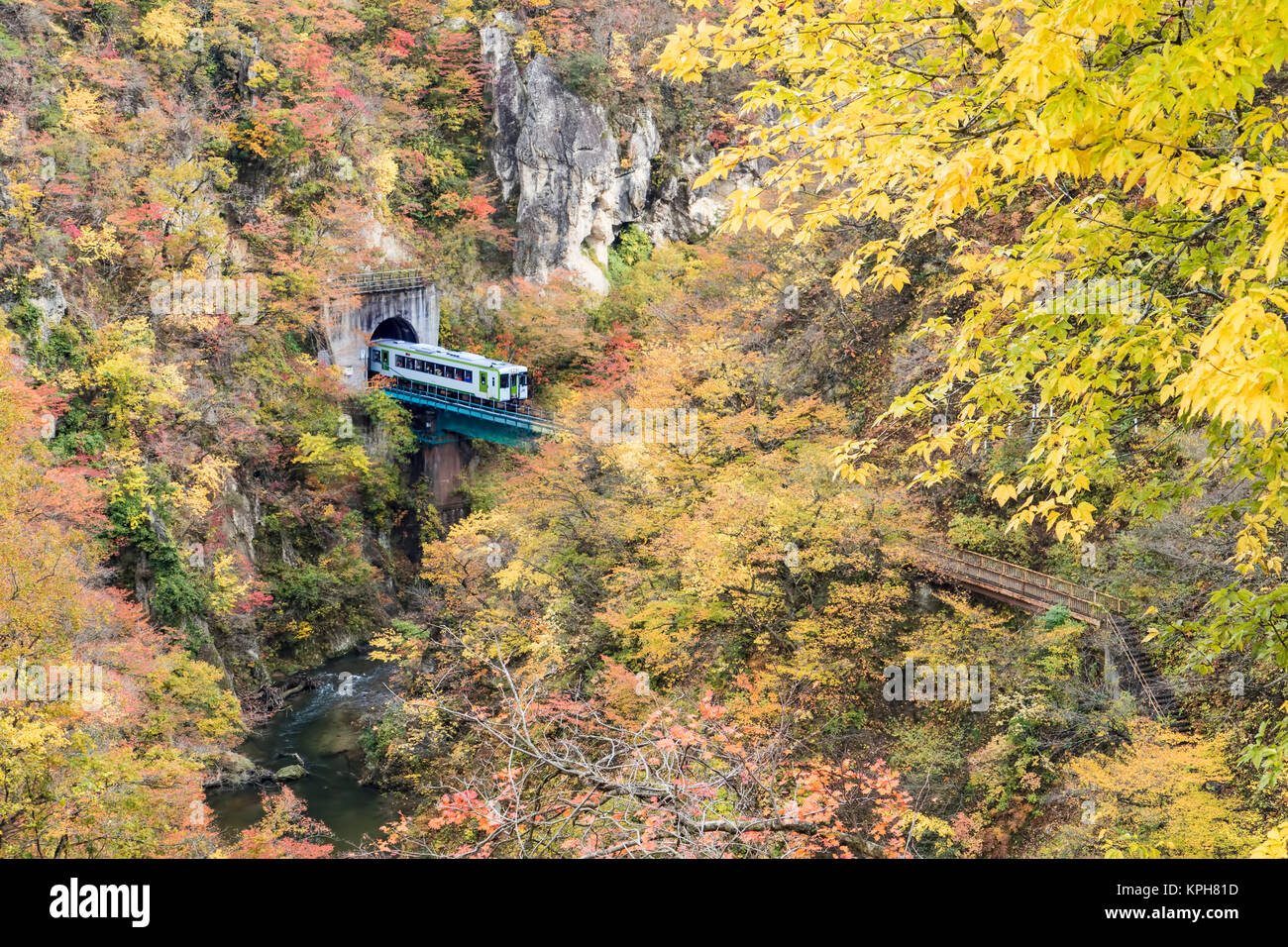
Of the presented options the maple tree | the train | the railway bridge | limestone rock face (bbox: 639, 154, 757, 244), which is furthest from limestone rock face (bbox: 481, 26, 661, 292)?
the maple tree

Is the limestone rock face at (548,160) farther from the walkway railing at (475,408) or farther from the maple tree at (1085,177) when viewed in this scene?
the maple tree at (1085,177)

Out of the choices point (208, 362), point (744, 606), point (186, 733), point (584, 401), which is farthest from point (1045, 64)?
point (208, 362)

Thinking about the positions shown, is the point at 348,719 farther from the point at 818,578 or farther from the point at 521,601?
the point at 818,578

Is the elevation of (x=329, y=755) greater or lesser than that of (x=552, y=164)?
lesser

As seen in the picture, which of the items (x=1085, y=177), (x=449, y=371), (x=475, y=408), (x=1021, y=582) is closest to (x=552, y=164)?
(x=449, y=371)

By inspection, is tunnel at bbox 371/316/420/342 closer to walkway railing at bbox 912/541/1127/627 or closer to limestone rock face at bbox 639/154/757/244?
limestone rock face at bbox 639/154/757/244

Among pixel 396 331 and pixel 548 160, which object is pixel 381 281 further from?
pixel 548 160

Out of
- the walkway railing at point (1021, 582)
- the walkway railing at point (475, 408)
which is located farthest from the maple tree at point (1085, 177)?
the walkway railing at point (475, 408)
